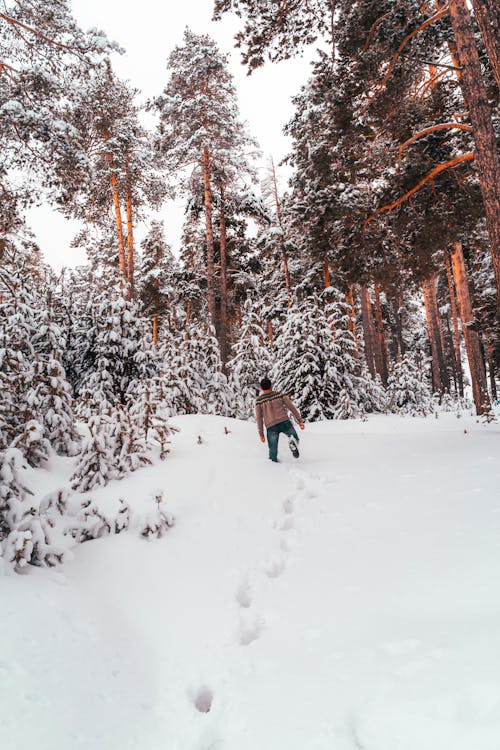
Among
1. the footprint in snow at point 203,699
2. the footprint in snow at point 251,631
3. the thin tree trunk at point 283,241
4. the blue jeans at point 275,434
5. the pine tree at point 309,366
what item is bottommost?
the footprint in snow at point 203,699

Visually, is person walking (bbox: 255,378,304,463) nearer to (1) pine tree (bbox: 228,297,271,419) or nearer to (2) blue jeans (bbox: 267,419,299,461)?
(2) blue jeans (bbox: 267,419,299,461)

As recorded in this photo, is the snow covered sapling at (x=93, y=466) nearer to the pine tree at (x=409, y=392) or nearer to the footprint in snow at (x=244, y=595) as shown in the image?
the footprint in snow at (x=244, y=595)

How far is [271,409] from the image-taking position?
7.21m

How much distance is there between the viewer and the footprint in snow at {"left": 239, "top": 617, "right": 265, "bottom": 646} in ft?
9.64

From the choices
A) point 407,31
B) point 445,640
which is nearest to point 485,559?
point 445,640

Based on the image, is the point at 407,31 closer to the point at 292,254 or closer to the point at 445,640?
the point at 445,640

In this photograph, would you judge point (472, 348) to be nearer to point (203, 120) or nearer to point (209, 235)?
point (209, 235)

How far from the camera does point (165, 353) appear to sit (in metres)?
12.5

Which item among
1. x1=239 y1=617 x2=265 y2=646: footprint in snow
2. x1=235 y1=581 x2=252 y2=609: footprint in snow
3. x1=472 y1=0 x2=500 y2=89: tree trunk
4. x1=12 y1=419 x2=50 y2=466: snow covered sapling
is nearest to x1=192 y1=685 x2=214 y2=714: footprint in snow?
x1=239 y1=617 x2=265 y2=646: footprint in snow

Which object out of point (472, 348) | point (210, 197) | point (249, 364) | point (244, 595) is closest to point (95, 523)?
point (244, 595)

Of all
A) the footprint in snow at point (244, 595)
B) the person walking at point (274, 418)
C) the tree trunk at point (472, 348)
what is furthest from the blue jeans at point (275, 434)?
the tree trunk at point (472, 348)

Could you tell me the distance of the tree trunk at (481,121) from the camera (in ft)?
19.5

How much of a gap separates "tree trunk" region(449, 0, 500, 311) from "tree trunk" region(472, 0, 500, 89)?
25 cm

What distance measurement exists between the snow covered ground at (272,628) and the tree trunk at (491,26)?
19.3 feet
